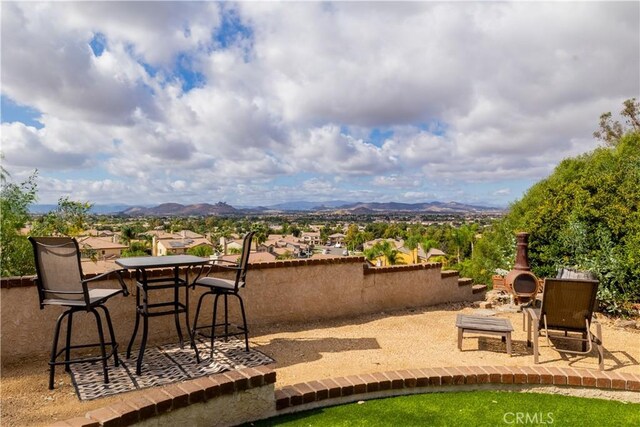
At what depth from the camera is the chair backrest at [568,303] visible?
407cm

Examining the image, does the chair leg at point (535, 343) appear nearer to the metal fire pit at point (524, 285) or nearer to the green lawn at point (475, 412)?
the green lawn at point (475, 412)

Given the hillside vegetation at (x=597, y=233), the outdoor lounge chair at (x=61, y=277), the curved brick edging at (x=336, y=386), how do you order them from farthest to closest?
the hillside vegetation at (x=597, y=233), the outdoor lounge chair at (x=61, y=277), the curved brick edging at (x=336, y=386)

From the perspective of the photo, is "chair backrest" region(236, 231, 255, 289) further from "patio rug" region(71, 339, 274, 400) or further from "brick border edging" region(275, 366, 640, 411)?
"brick border edging" region(275, 366, 640, 411)

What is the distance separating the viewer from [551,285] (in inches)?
162

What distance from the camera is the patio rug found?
3305mm

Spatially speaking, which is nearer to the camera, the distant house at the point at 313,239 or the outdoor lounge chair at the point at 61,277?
the outdoor lounge chair at the point at 61,277

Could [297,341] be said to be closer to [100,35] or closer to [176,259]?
[176,259]

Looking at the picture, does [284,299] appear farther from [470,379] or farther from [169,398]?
[169,398]

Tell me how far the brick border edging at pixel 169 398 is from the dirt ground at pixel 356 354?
0.82 meters

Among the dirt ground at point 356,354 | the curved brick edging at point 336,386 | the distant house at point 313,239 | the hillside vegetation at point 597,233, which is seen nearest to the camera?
the curved brick edging at point 336,386

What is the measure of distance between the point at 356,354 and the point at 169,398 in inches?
→ 96.1

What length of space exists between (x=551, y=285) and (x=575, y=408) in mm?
1432

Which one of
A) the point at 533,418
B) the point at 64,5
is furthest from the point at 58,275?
the point at 64,5

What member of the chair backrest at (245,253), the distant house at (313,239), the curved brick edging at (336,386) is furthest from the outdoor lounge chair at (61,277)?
the distant house at (313,239)
